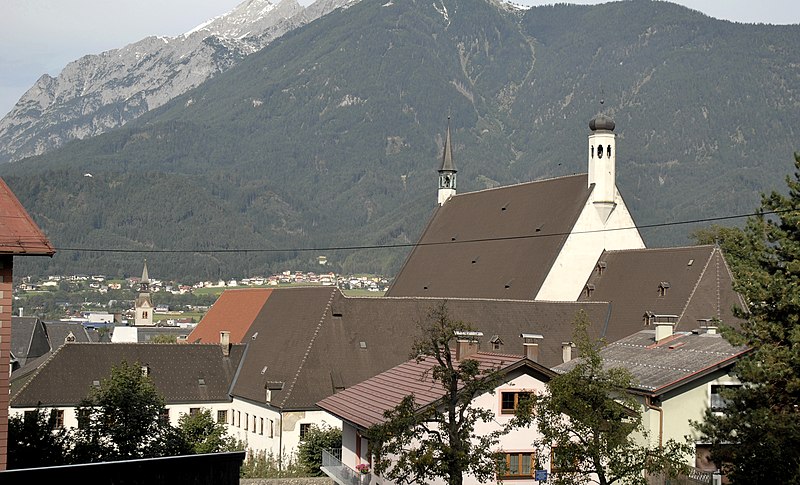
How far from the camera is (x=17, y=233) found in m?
19.2

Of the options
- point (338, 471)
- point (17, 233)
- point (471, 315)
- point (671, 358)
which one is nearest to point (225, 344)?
point (471, 315)

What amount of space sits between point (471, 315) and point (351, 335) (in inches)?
266

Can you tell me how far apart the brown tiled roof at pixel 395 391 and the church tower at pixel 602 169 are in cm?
2902

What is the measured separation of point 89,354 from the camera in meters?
59.7

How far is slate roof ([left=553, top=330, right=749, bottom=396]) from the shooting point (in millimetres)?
33844

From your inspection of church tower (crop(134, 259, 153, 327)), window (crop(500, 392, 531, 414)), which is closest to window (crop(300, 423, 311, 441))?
window (crop(500, 392, 531, 414))

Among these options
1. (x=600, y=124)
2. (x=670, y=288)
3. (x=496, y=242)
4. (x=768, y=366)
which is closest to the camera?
(x=768, y=366)

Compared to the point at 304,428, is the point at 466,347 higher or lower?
higher

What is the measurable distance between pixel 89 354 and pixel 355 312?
13771 mm

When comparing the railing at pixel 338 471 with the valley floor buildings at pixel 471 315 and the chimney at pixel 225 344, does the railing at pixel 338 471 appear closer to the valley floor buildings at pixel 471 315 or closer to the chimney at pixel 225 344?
the valley floor buildings at pixel 471 315

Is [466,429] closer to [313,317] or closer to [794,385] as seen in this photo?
[794,385]

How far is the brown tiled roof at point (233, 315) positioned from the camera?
228 feet

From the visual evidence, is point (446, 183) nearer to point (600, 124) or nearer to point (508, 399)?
point (600, 124)

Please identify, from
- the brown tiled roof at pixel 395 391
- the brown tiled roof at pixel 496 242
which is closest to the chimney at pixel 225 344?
the brown tiled roof at pixel 496 242
